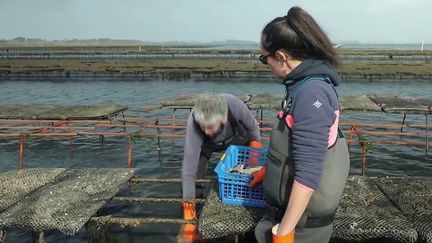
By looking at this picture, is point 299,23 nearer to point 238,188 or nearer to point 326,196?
point 326,196

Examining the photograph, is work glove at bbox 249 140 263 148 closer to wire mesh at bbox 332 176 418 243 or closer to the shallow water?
wire mesh at bbox 332 176 418 243

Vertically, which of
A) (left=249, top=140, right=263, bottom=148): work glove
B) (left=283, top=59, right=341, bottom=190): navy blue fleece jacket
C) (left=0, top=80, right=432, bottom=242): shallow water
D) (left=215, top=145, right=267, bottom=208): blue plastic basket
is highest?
(left=283, top=59, right=341, bottom=190): navy blue fleece jacket

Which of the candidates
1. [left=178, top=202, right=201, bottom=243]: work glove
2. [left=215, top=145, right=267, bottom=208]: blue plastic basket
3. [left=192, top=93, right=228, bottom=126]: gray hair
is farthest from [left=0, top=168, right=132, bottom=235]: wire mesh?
[left=192, top=93, right=228, bottom=126]: gray hair

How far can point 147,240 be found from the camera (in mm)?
8648

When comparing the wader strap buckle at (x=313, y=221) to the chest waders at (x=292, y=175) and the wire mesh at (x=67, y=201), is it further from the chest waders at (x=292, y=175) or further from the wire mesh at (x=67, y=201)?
the wire mesh at (x=67, y=201)

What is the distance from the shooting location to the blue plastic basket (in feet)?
16.5

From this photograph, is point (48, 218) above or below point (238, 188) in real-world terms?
below

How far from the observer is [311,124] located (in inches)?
101

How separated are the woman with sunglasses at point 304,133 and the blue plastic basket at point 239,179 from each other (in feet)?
5.76

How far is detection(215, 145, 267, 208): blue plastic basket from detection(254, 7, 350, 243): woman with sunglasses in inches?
69.1

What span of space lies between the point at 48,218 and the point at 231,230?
110 inches

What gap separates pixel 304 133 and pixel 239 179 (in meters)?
2.47

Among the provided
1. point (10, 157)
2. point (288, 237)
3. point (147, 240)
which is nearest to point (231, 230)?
point (288, 237)

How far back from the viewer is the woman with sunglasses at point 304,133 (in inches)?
103
